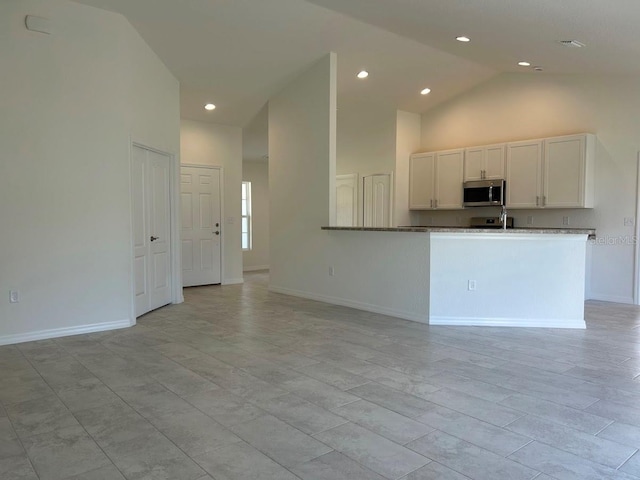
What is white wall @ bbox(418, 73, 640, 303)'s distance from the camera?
642 centimetres

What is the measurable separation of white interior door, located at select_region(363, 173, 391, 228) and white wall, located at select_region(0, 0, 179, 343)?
4.59 m

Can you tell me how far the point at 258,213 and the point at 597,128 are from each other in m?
6.96

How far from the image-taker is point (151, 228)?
19.2ft

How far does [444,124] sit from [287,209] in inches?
131

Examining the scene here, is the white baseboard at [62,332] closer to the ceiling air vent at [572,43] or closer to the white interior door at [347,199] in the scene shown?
the white interior door at [347,199]

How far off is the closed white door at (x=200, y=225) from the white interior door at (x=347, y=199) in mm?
2348

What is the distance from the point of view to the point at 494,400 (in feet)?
10.0

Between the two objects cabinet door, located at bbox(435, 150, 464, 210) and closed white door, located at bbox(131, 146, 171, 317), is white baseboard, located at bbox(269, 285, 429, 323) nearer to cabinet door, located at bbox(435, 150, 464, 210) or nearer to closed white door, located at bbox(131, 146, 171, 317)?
closed white door, located at bbox(131, 146, 171, 317)

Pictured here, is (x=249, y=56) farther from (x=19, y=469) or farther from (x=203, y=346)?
(x=19, y=469)

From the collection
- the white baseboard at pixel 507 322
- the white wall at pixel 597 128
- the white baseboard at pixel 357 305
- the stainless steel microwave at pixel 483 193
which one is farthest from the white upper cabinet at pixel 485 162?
the white baseboard at pixel 357 305

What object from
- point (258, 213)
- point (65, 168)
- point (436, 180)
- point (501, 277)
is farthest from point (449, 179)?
point (65, 168)

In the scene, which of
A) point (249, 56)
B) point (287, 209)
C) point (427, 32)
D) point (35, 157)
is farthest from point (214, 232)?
point (427, 32)

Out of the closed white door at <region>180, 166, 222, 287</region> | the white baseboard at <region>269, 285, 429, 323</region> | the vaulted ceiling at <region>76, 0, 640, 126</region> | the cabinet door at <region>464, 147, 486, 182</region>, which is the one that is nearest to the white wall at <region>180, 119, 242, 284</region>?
the closed white door at <region>180, 166, 222, 287</region>

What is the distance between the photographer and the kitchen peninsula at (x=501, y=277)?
4930 millimetres
